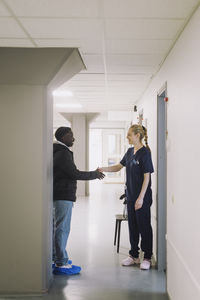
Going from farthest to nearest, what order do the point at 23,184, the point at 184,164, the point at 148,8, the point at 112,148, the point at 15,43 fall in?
the point at 112,148 → the point at 23,184 → the point at 15,43 → the point at 184,164 → the point at 148,8

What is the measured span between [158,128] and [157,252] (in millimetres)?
1424

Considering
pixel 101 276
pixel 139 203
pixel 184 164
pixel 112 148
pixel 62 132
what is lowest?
pixel 101 276

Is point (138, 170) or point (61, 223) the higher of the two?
point (138, 170)

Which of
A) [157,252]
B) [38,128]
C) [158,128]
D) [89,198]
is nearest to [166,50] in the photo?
[158,128]

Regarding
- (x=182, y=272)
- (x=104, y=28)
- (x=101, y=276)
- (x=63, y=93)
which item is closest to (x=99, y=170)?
(x=101, y=276)

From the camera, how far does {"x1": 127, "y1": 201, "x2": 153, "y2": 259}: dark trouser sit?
3.76m

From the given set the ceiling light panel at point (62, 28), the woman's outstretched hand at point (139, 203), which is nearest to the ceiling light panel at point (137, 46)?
the ceiling light panel at point (62, 28)

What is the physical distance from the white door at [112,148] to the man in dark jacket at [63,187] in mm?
10709

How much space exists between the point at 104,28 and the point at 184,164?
116 cm

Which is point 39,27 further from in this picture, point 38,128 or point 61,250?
point 61,250

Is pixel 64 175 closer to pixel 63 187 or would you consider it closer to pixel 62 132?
pixel 63 187

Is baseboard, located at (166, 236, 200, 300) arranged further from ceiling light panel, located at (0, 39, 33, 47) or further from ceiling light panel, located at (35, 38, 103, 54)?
ceiling light panel, located at (0, 39, 33, 47)

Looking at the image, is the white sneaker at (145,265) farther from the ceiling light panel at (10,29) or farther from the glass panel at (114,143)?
the glass panel at (114,143)

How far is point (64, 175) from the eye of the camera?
3666 mm
